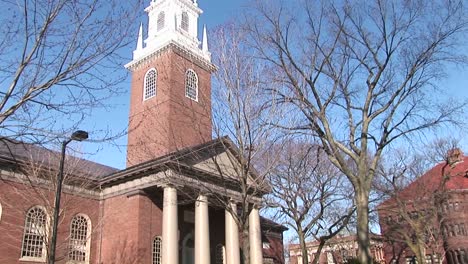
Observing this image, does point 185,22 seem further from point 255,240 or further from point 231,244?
point 231,244

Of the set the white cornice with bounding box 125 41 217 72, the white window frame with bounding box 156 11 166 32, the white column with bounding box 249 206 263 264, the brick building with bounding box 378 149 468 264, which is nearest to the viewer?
the white column with bounding box 249 206 263 264

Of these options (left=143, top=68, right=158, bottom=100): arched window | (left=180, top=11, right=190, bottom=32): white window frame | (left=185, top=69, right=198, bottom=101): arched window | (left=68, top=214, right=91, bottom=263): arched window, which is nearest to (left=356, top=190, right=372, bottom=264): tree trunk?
(left=68, top=214, right=91, bottom=263): arched window

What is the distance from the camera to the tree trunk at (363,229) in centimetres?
1240

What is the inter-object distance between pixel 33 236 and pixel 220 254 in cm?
1148

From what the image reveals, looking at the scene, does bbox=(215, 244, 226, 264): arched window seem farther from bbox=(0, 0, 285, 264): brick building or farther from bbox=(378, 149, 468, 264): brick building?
bbox=(378, 149, 468, 264): brick building

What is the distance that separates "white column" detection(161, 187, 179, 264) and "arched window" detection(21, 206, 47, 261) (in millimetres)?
6045

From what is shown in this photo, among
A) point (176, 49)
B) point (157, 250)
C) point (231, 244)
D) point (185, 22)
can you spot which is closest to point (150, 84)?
point (176, 49)

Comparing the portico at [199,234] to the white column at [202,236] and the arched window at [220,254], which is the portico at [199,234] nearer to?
the white column at [202,236]

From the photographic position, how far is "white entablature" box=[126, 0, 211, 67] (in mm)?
36344

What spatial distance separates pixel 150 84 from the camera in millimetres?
35938

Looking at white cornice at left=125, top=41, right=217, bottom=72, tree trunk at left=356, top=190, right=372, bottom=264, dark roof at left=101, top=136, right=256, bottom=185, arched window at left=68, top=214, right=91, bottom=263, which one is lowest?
tree trunk at left=356, top=190, right=372, bottom=264

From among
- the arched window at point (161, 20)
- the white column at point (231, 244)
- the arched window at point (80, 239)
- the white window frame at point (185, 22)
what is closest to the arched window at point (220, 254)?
the white column at point (231, 244)

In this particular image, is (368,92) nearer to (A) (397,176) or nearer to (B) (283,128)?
(B) (283,128)

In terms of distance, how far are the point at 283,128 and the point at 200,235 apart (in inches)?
411
